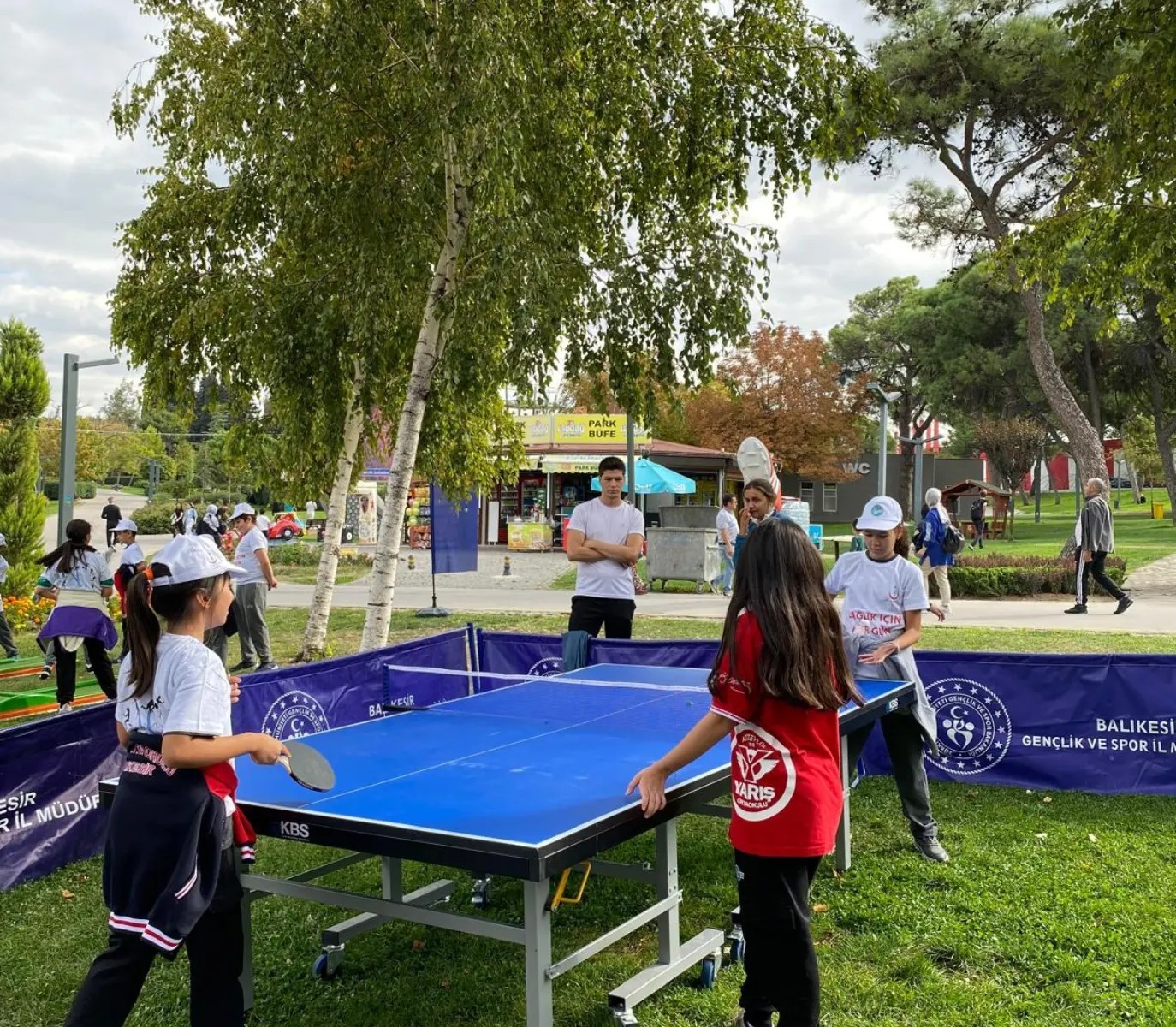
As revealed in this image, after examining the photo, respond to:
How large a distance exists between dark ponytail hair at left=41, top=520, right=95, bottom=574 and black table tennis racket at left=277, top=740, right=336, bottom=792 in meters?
7.32

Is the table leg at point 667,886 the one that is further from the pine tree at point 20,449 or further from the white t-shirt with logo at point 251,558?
the pine tree at point 20,449

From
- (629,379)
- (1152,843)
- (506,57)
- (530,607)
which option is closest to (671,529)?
(530,607)

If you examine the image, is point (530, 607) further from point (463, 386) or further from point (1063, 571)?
point (1063, 571)

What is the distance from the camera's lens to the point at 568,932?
492cm

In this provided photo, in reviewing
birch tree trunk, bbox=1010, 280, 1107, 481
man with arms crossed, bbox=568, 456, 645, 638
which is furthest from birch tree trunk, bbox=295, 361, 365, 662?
birch tree trunk, bbox=1010, 280, 1107, 481

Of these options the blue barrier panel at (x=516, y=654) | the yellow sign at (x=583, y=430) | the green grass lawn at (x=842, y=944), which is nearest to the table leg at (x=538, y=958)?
the green grass lawn at (x=842, y=944)

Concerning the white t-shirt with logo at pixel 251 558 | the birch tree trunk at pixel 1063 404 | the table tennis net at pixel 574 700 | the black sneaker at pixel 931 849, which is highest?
the birch tree trunk at pixel 1063 404

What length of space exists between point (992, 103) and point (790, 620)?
2539 centimetres

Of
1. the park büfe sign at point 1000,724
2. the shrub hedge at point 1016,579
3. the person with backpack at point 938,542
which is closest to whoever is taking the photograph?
the park büfe sign at point 1000,724

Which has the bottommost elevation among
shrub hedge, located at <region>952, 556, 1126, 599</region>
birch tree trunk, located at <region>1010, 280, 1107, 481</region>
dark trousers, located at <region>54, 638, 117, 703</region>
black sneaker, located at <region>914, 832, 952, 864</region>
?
black sneaker, located at <region>914, 832, 952, 864</region>

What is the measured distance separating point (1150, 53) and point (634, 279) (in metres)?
5.04

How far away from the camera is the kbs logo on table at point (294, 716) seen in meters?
7.40

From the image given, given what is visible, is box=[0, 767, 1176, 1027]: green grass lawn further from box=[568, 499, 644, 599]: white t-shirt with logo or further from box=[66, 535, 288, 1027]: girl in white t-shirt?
box=[568, 499, 644, 599]: white t-shirt with logo

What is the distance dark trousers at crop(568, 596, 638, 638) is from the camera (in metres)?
8.16
